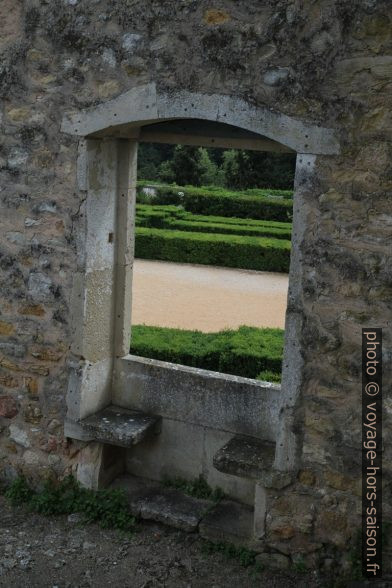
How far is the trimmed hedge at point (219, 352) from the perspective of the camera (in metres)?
6.58

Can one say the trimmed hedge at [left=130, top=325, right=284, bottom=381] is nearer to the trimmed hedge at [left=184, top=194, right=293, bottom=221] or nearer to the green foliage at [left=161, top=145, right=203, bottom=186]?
the trimmed hedge at [left=184, top=194, right=293, bottom=221]

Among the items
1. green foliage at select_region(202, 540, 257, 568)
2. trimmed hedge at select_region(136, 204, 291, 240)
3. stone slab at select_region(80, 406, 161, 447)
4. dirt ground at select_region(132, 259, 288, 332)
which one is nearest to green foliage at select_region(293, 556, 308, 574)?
green foliage at select_region(202, 540, 257, 568)

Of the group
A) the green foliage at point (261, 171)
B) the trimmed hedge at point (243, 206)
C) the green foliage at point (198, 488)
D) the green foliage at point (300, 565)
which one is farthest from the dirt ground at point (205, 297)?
the green foliage at point (261, 171)

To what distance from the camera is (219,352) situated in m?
6.66

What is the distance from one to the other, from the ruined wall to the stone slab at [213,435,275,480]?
193 mm

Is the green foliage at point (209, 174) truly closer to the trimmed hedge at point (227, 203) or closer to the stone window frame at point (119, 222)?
the trimmed hedge at point (227, 203)

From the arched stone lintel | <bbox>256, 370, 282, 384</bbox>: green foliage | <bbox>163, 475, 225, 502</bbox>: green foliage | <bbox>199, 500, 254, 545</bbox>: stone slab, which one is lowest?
<bbox>199, 500, 254, 545</bbox>: stone slab

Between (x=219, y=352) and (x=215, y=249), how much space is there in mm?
8410

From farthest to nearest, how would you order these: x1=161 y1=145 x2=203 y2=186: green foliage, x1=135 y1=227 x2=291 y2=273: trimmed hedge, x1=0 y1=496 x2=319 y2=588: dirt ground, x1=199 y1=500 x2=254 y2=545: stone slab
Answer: x1=161 y1=145 x2=203 y2=186: green foliage, x1=135 y1=227 x2=291 y2=273: trimmed hedge, x1=199 y1=500 x2=254 y2=545: stone slab, x1=0 y1=496 x2=319 y2=588: dirt ground

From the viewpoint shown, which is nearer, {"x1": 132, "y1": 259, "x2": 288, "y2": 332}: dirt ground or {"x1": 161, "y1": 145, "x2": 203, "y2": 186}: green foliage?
{"x1": 132, "y1": 259, "x2": 288, "y2": 332}: dirt ground

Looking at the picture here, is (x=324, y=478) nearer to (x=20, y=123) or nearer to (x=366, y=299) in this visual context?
(x=366, y=299)

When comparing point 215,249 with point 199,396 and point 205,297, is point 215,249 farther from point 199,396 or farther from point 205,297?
point 199,396

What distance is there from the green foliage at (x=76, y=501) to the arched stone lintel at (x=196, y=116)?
8.00ft

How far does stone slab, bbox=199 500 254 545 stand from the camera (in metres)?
4.60
